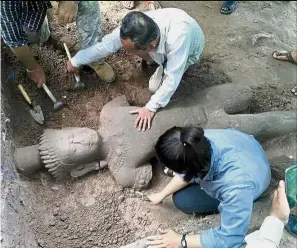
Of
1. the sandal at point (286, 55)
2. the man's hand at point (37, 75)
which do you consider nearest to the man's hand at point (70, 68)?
the man's hand at point (37, 75)

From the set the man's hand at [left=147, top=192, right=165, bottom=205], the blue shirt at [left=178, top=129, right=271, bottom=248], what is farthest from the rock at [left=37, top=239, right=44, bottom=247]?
the blue shirt at [left=178, top=129, right=271, bottom=248]

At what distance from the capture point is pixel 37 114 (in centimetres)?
325

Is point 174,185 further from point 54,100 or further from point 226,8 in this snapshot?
point 226,8

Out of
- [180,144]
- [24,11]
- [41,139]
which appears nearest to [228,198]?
[180,144]

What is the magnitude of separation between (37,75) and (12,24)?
510mm

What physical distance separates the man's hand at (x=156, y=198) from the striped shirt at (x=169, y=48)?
596mm

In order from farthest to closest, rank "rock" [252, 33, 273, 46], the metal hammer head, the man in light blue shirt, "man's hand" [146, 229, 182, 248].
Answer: "rock" [252, 33, 273, 46], the metal hammer head, the man in light blue shirt, "man's hand" [146, 229, 182, 248]

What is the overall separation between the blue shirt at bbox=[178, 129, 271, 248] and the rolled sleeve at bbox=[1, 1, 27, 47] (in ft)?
4.81

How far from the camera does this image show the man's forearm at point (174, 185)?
2854 millimetres

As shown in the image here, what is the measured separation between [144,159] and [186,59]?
0.75 metres

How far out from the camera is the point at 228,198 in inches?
92.5

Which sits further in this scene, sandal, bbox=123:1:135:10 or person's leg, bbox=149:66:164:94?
sandal, bbox=123:1:135:10

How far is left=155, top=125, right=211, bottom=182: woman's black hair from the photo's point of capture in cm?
219

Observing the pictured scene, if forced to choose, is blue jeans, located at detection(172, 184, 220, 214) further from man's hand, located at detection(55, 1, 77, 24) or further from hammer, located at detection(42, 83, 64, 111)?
man's hand, located at detection(55, 1, 77, 24)
